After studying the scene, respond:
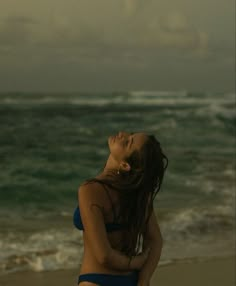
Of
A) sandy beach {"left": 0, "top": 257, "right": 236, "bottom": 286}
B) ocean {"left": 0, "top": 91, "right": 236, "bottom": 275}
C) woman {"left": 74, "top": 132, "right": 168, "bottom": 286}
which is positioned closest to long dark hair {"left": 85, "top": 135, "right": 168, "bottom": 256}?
woman {"left": 74, "top": 132, "right": 168, "bottom": 286}

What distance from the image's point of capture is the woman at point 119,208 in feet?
9.07

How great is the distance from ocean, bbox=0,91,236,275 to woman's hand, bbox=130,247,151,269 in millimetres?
3605

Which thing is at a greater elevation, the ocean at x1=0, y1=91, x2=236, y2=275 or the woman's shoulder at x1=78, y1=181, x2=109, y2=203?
the woman's shoulder at x1=78, y1=181, x2=109, y2=203

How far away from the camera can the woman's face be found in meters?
2.82

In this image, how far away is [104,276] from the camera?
9.44ft

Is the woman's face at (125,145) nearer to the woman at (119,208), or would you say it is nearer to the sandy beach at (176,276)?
the woman at (119,208)

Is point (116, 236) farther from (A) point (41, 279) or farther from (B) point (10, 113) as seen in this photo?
(B) point (10, 113)

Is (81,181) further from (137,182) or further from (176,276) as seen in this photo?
(137,182)

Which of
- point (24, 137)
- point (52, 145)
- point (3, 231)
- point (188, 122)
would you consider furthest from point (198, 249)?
point (188, 122)

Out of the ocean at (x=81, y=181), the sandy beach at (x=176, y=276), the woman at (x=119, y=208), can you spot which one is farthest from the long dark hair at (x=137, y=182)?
the ocean at (x=81, y=181)

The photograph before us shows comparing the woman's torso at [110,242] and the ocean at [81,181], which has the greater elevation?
the woman's torso at [110,242]

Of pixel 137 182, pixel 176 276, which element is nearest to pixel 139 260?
pixel 137 182

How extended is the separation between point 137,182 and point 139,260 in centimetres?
31

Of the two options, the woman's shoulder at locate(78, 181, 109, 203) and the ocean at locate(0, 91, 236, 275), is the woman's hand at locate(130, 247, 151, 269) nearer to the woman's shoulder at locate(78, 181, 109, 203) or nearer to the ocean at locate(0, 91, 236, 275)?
the woman's shoulder at locate(78, 181, 109, 203)
